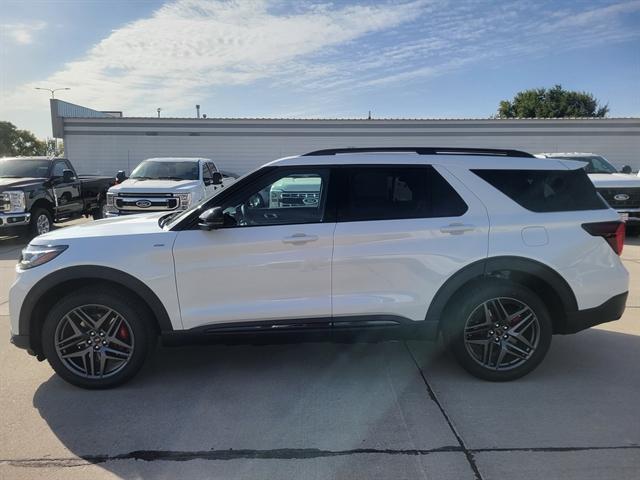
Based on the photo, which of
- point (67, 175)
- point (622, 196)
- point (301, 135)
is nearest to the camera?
point (622, 196)

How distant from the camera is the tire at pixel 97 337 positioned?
12.8 ft

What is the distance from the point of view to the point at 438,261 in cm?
397

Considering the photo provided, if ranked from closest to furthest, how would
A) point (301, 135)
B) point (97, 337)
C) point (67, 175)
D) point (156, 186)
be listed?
point (97, 337), point (156, 186), point (67, 175), point (301, 135)

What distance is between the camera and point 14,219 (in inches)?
421

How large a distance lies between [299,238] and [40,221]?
31.8 feet

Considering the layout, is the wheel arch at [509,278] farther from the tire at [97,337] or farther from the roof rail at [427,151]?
the tire at [97,337]

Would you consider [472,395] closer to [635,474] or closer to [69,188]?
[635,474]

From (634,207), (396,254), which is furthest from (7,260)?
(634,207)

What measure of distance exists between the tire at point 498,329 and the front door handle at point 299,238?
1.25 m

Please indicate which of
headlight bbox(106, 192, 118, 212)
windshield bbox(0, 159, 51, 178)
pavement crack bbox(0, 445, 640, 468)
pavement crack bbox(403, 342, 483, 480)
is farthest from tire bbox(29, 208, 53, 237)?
pavement crack bbox(403, 342, 483, 480)

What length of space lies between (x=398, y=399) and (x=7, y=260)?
8525 mm

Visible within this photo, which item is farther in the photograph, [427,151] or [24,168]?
[24,168]

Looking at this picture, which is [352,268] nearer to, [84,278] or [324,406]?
[324,406]

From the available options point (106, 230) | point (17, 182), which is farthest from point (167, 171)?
point (106, 230)
